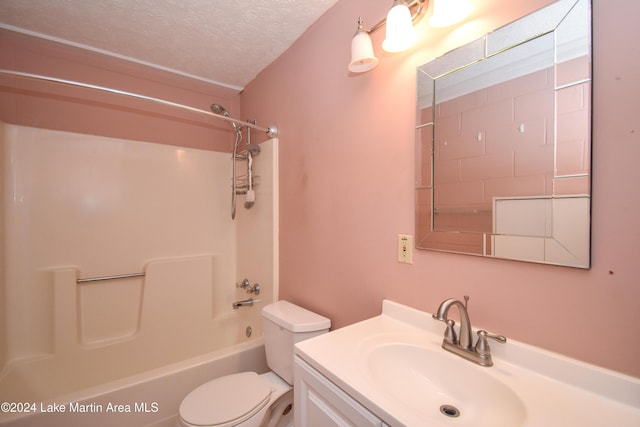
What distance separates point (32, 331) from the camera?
1.62 m

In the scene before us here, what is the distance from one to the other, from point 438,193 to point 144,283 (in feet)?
6.86

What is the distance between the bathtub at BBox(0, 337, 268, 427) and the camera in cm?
107

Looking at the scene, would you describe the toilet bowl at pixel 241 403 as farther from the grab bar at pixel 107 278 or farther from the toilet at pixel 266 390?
the grab bar at pixel 107 278

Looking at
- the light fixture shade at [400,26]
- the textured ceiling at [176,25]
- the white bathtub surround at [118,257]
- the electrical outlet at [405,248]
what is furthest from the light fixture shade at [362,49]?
the white bathtub surround at [118,257]

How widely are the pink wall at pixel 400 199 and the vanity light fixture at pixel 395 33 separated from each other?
0.08 metres

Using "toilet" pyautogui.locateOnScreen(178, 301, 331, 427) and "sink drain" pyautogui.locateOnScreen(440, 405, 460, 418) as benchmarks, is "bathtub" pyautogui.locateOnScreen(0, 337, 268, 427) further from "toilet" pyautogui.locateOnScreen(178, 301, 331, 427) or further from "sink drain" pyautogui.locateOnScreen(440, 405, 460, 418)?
"sink drain" pyautogui.locateOnScreen(440, 405, 460, 418)

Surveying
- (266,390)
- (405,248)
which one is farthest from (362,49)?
(266,390)

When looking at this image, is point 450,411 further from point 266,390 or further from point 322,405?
point 266,390

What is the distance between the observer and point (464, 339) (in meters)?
0.84

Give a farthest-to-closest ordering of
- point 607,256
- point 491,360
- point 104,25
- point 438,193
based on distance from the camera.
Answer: point 104,25
point 438,193
point 491,360
point 607,256

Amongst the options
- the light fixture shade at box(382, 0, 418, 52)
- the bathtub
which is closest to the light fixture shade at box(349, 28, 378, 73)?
the light fixture shade at box(382, 0, 418, 52)

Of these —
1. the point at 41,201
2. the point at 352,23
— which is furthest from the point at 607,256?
the point at 41,201

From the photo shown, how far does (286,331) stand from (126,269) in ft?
4.54

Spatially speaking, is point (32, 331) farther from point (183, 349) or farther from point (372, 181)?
point (372, 181)
